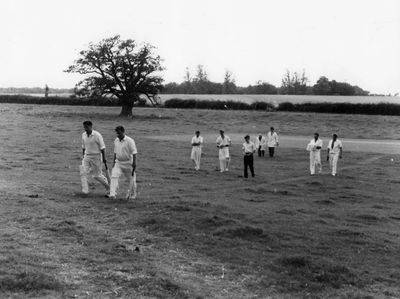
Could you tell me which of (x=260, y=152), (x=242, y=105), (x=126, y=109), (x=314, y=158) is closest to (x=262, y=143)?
(x=260, y=152)

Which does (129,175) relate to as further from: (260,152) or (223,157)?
(260,152)

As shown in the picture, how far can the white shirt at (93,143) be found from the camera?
15.2 metres

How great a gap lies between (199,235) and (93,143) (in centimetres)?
507

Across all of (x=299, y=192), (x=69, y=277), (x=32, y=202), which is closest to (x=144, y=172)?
(x=299, y=192)

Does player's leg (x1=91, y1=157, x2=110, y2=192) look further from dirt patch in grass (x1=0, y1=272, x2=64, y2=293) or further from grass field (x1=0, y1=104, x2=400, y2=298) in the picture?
dirt patch in grass (x1=0, y1=272, x2=64, y2=293)

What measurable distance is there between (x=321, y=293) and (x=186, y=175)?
1400 centimetres

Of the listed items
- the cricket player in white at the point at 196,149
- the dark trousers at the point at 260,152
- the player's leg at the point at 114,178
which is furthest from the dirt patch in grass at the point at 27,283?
the dark trousers at the point at 260,152

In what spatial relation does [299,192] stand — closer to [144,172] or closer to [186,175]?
[186,175]

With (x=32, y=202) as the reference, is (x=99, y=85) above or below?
above

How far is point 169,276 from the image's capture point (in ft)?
29.2

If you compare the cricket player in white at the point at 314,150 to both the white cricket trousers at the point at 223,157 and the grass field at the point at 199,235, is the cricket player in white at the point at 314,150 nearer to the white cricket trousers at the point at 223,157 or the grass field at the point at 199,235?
the grass field at the point at 199,235

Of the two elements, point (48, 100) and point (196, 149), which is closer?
point (196, 149)

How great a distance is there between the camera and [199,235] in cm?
1173

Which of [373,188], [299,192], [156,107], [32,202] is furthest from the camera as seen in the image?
[156,107]
